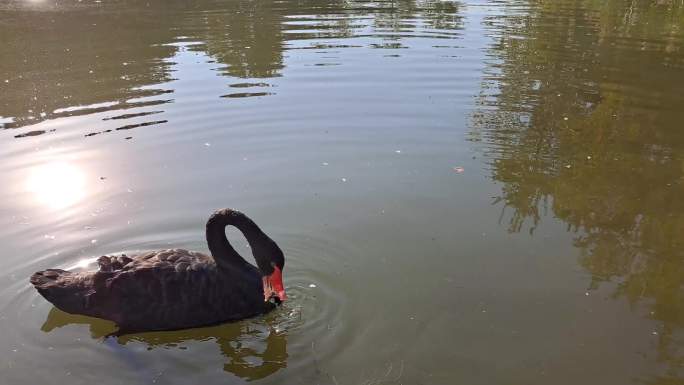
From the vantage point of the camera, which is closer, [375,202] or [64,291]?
[64,291]

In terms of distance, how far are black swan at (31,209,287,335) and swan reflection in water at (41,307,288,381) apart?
0.23 feet

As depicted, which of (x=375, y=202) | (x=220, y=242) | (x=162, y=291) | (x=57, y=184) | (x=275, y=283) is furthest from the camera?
(x=57, y=184)

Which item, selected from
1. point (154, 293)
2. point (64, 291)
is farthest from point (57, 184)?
point (154, 293)

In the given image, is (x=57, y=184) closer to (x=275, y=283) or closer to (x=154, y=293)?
(x=154, y=293)

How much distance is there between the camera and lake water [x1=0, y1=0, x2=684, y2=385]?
173 inches

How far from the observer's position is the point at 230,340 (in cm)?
461

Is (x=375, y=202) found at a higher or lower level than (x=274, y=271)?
lower

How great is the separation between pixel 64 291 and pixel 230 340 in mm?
1259

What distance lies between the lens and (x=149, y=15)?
20109 mm

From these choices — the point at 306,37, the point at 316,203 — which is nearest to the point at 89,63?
the point at 306,37

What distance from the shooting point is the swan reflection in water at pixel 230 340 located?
4.33 m

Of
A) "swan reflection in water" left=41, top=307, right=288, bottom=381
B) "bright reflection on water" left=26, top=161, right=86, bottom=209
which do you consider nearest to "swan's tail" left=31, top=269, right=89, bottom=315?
"swan reflection in water" left=41, top=307, right=288, bottom=381

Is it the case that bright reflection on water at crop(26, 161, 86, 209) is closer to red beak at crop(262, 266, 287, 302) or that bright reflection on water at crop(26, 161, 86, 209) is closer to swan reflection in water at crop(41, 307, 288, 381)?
swan reflection in water at crop(41, 307, 288, 381)

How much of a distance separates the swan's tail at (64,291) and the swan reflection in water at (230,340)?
7.9 inches
